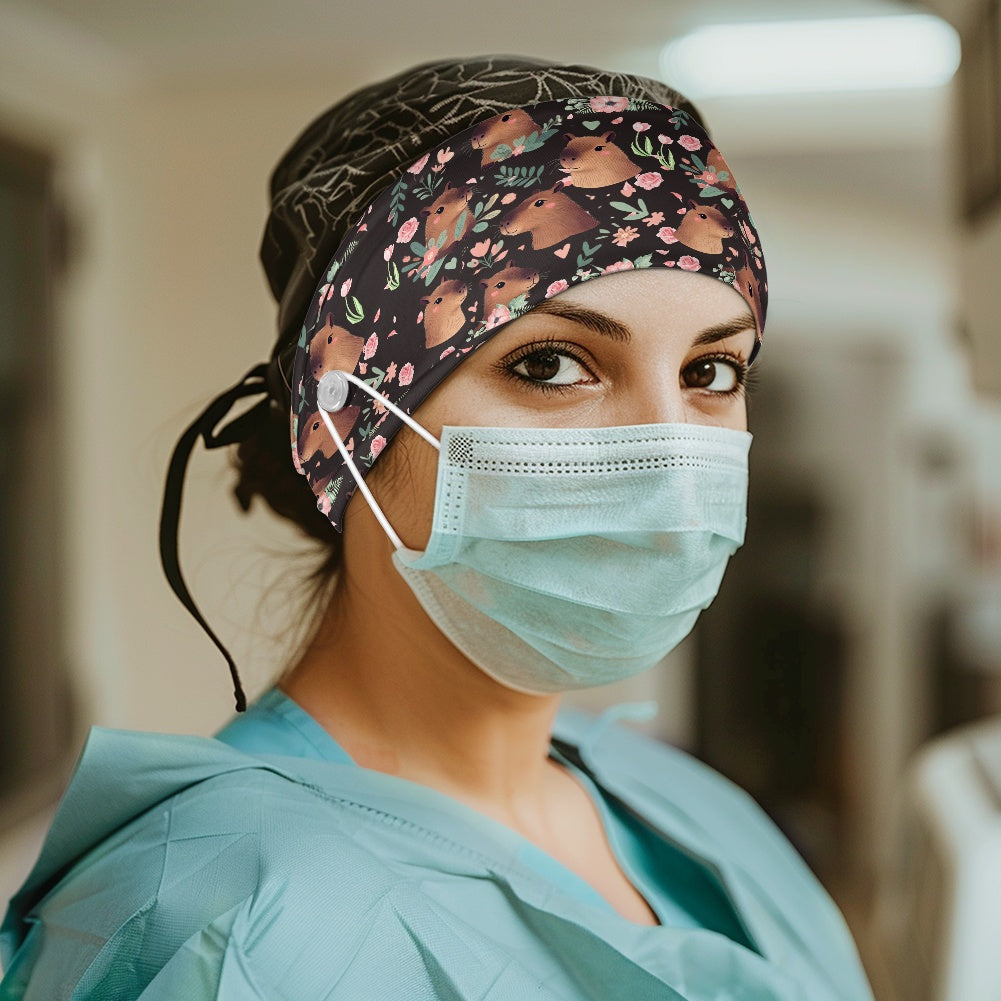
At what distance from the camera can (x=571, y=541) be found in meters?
0.75

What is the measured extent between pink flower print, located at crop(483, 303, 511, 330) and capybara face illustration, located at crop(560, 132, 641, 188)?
0.33 feet

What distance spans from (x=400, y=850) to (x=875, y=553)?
3118 mm

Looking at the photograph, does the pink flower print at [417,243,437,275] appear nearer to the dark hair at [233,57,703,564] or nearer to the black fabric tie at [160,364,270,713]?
the dark hair at [233,57,703,564]

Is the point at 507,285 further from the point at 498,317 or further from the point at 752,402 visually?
the point at 752,402

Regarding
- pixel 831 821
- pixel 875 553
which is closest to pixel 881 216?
pixel 875 553

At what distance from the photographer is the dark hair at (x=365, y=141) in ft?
2.49

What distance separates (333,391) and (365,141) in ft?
0.62

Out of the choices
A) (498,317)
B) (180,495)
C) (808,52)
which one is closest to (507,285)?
(498,317)

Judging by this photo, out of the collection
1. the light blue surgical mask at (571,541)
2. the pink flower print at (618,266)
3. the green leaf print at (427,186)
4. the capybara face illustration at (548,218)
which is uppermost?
the green leaf print at (427,186)

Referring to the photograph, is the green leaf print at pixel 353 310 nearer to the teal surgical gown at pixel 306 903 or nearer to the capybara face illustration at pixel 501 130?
the capybara face illustration at pixel 501 130

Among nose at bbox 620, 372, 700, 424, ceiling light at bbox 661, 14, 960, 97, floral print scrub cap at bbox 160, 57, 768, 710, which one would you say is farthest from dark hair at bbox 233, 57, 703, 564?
ceiling light at bbox 661, 14, 960, 97

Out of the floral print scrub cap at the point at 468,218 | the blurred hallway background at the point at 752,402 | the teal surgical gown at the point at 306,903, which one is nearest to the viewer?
the teal surgical gown at the point at 306,903

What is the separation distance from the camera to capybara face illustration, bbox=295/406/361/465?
77 cm

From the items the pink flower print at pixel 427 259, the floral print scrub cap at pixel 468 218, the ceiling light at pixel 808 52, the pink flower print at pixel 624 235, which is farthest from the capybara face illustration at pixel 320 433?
the ceiling light at pixel 808 52
